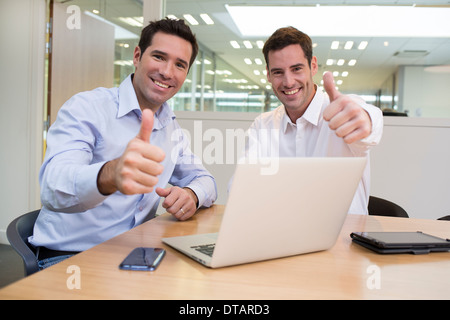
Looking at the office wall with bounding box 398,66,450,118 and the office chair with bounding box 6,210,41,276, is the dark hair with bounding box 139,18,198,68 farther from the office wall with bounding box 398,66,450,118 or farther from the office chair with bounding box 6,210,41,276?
the office wall with bounding box 398,66,450,118

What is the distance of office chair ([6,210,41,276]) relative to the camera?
107 centimetres

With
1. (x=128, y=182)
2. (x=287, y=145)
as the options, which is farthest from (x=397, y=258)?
(x=287, y=145)

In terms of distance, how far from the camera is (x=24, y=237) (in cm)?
130

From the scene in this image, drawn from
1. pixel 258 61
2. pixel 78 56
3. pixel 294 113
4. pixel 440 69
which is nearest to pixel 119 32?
pixel 78 56

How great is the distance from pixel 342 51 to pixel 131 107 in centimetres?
236

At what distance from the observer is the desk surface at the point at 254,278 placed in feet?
2.15

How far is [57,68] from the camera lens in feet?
13.1

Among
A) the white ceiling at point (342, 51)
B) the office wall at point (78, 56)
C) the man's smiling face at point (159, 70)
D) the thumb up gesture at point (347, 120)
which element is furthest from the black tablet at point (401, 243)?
the office wall at point (78, 56)

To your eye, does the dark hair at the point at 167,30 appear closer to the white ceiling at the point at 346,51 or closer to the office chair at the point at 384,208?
the office chair at the point at 384,208

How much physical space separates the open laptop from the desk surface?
0.09 ft

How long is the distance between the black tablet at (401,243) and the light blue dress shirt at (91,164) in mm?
643

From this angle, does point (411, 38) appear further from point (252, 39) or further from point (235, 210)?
point (235, 210)

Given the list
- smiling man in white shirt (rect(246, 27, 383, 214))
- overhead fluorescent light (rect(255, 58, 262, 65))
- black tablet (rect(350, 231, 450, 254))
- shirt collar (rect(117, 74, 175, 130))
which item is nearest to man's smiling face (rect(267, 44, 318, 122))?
smiling man in white shirt (rect(246, 27, 383, 214))
